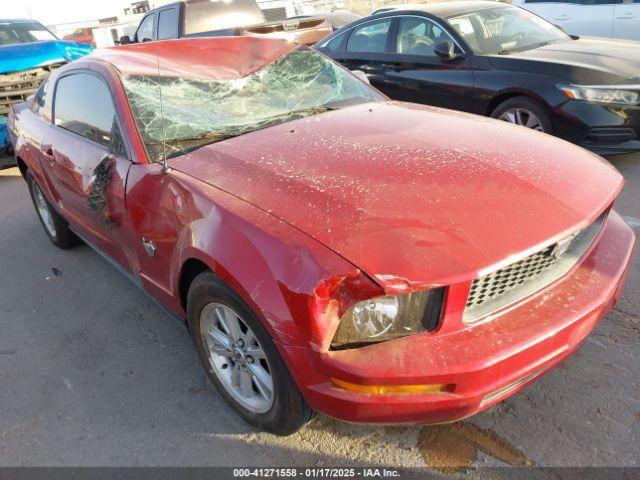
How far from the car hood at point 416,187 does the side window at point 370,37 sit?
139 inches

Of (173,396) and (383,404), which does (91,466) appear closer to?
(173,396)

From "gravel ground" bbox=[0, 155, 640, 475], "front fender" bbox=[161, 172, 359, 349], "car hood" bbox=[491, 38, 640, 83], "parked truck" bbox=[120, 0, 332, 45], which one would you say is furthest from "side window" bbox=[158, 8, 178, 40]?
"front fender" bbox=[161, 172, 359, 349]

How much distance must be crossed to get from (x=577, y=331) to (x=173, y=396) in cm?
187

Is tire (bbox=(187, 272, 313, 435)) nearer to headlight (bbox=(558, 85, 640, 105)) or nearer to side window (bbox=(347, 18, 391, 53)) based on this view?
headlight (bbox=(558, 85, 640, 105))

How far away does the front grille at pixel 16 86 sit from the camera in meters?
6.69

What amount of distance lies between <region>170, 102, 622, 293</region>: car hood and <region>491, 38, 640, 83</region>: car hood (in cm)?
220

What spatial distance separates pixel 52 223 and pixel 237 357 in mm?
2911

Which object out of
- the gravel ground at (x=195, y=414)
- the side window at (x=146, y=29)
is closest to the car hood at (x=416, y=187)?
the gravel ground at (x=195, y=414)

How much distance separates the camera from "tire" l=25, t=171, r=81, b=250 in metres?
4.27

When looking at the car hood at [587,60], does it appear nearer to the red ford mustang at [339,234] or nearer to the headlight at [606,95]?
the headlight at [606,95]

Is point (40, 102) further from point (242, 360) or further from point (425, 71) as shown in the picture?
point (425, 71)

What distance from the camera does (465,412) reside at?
1.79 m

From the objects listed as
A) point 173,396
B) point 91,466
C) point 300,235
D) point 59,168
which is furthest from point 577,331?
point 59,168

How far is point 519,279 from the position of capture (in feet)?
6.36
